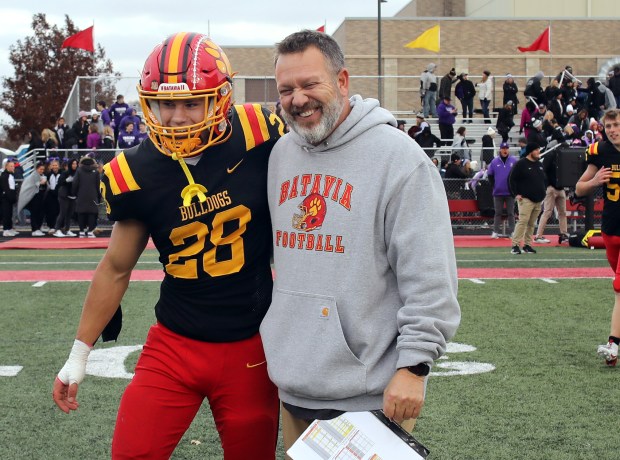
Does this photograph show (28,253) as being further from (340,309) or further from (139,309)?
(340,309)

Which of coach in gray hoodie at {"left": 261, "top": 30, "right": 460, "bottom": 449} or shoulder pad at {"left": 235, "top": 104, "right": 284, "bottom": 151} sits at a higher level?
shoulder pad at {"left": 235, "top": 104, "right": 284, "bottom": 151}

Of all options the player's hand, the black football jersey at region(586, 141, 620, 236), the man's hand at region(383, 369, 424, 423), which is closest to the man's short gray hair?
the man's hand at region(383, 369, 424, 423)

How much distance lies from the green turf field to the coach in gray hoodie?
212cm

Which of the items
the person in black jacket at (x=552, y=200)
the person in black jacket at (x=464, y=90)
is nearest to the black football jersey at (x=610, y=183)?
the person in black jacket at (x=552, y=200)

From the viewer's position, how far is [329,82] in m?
3.03

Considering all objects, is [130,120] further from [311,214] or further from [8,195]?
[311,214]

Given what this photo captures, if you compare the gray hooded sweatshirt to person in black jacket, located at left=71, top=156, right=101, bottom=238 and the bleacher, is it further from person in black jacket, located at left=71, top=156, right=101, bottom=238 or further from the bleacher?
the bleacher

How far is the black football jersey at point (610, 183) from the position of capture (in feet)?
23.8

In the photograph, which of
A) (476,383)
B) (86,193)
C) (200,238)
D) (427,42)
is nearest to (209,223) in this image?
(200,238)

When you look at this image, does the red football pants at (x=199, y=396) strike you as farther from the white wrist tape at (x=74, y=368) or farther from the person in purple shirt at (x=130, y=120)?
the person in purple shirt at (x=130, y=120)

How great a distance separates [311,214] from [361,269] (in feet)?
0.78

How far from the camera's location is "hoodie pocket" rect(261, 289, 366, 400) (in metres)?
2.95

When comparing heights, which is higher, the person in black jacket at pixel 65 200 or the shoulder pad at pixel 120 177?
the shoulder pad at pixel 120 177

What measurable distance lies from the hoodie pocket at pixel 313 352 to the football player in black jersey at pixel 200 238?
0.32m
